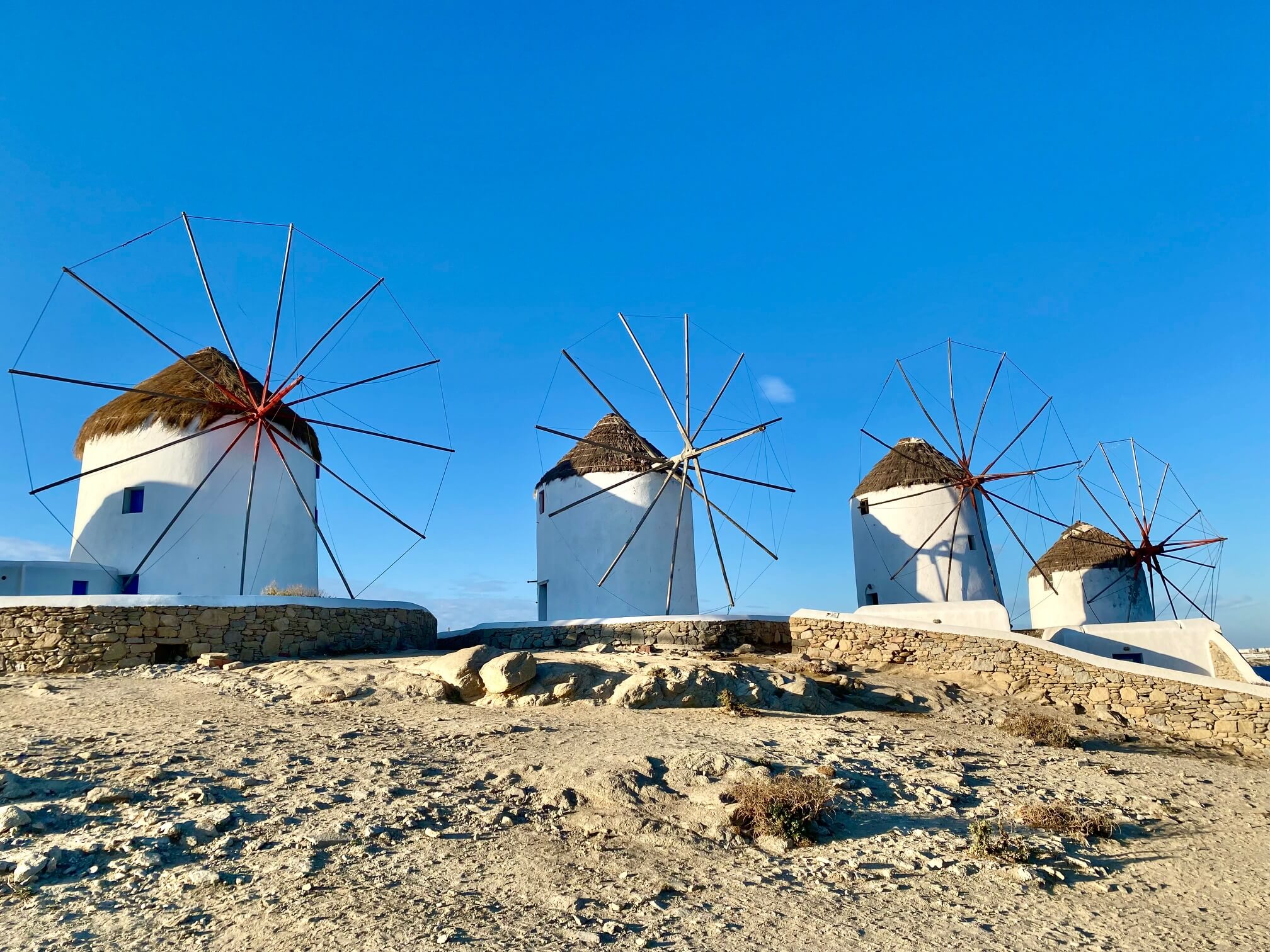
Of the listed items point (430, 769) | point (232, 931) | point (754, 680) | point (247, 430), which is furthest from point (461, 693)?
point (247, 430)

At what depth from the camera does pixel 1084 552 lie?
27109mm

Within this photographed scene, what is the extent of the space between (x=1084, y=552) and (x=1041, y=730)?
1769 centimetres

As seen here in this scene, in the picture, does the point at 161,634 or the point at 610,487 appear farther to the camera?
the point at 610,487

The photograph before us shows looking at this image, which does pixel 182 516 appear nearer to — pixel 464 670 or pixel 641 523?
pixel 464 670

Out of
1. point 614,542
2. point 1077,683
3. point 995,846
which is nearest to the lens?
point 995,846

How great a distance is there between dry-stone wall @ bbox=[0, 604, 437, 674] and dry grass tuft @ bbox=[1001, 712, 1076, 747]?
10.5 m

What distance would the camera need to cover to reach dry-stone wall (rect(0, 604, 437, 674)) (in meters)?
12.2

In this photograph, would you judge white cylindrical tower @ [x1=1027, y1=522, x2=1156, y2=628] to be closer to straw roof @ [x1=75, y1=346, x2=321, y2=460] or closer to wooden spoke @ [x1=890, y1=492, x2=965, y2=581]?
wooden spoke @ [x1=890, y1=492, x2=965, y2=581]

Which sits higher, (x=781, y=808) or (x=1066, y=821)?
(x=781, y=808)

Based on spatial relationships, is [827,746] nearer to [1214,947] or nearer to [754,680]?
[754,680]

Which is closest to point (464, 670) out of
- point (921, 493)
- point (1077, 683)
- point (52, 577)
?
point (1077, 683)

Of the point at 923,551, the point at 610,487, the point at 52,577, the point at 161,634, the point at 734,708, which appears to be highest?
the point at 610,487

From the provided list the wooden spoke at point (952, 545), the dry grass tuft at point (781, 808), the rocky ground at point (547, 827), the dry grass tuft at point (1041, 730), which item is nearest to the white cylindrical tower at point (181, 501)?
the rocky ground at point (547, 827)

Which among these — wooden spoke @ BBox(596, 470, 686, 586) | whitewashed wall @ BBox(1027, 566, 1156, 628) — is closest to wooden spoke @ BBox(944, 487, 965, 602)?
whitewashed wall @ BBox(1027, 566, 1156, 628)
